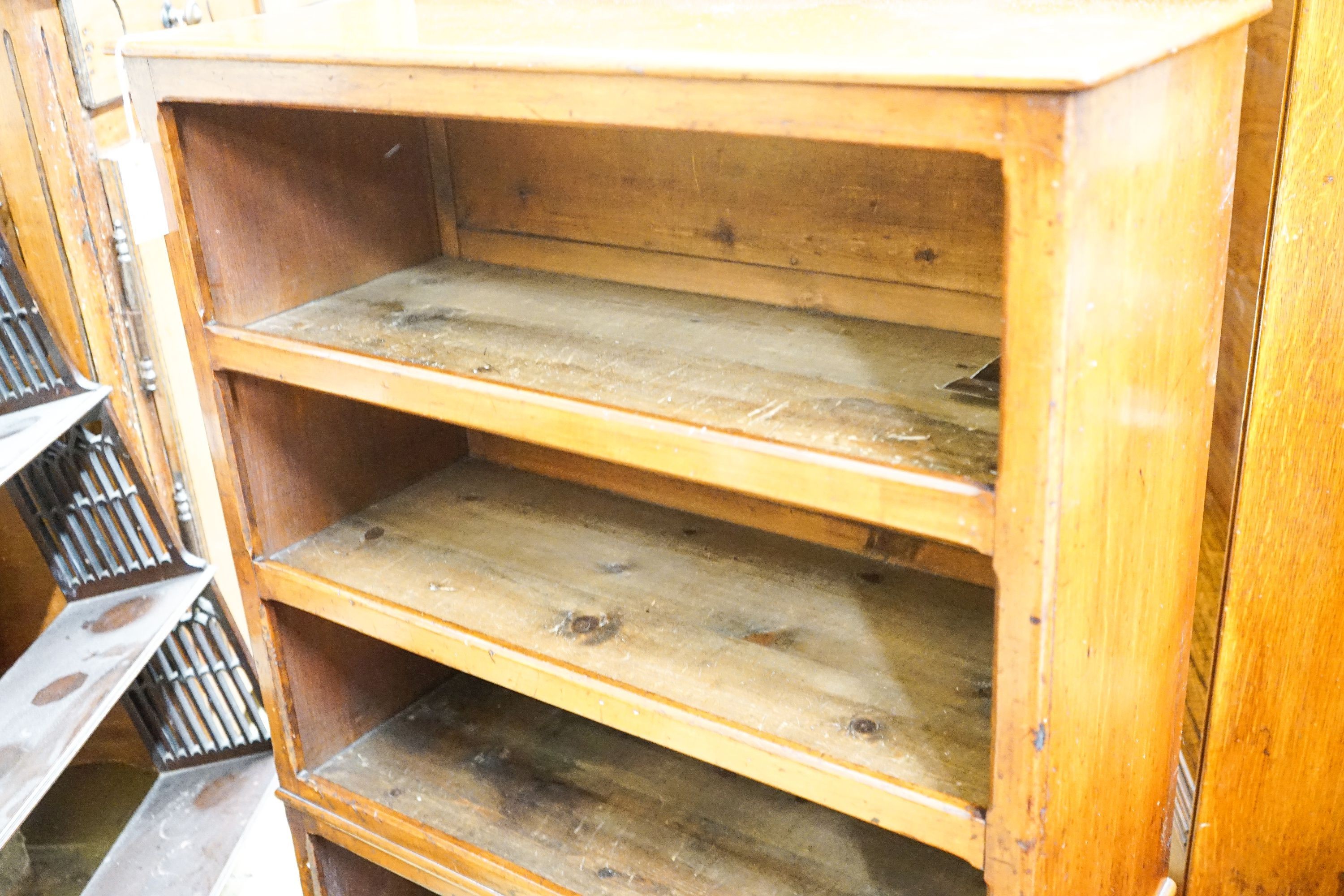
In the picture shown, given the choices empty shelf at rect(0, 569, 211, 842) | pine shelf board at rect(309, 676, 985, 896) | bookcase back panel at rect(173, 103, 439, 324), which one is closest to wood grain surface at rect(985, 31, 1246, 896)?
pine shelf board at rect(309, 676, 985, 896)

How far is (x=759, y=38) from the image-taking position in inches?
40.3

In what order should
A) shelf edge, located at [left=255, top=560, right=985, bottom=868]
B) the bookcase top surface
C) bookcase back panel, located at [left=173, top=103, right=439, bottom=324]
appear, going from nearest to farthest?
the bookcase top surface, shelf edge, located at [left=255, top=560, right=985, bottom=868], bookcase back panel, located at [left=173, top=103, right=439, bottom=324]

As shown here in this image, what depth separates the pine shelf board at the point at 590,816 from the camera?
1.47 meters

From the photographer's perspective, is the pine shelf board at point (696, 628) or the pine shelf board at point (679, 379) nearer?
the pine shelf board at point (679, 379)

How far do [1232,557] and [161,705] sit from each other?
178 cm

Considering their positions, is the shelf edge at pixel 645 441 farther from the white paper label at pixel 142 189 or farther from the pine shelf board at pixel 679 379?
the white paper label at pixel 142 189

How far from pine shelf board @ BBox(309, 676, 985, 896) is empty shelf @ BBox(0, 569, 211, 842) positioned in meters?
0.37

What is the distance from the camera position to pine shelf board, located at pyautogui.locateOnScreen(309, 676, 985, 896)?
147 centimetres

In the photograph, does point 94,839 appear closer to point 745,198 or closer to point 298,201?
point 298,201

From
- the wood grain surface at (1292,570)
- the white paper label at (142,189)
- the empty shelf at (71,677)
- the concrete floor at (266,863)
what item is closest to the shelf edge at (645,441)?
the white paper label at (142,189)

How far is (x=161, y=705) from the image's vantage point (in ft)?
7.10

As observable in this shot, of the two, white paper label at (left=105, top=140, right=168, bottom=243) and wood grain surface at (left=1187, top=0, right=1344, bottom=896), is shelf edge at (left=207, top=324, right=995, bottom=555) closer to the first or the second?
white paper label at (left=105, top=140, right=168, bottom=243)

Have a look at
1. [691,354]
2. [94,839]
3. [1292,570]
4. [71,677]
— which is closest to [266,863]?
[94,839]

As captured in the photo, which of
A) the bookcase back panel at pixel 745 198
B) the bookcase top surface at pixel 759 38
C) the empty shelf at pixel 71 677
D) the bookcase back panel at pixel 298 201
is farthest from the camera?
the empty shelf at pixel 71 677
